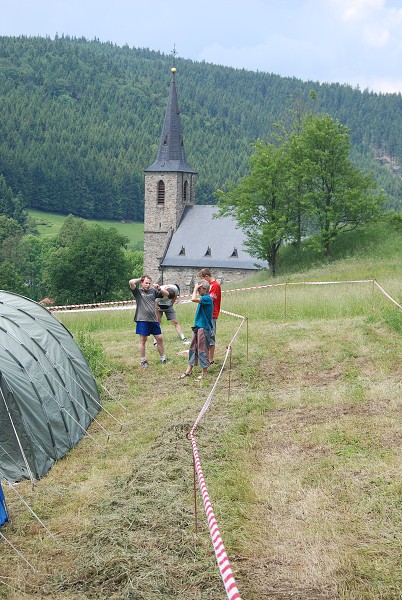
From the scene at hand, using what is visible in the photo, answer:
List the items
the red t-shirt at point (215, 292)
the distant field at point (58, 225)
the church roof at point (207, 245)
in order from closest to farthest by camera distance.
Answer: the red t-shirt at point (215, 292) < the church roof at point (207, 245) < the distant field at point (58, 225)

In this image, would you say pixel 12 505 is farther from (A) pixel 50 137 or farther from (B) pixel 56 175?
(A) pixel 50 137

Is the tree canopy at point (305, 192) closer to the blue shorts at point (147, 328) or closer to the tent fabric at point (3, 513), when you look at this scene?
the blue shorts at point (147, 328)

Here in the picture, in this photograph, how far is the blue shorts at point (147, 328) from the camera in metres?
14.4

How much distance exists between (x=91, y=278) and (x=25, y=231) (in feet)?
181

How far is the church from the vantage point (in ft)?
214

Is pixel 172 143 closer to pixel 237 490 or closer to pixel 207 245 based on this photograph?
pixel 207 245

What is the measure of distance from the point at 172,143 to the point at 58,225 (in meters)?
60.0

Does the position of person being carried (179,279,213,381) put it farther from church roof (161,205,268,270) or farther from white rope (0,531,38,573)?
church roof (161,205,268,270)

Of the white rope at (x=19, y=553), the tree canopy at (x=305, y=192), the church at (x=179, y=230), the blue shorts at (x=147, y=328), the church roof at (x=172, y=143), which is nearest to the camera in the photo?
the white rope at (x=19, y=553)

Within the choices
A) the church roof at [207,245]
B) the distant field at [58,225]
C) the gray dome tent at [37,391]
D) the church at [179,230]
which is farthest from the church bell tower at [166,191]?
the gray dome tent at [37,391]

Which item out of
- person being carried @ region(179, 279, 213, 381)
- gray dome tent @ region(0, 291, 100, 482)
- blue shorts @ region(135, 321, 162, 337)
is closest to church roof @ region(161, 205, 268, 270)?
blue shorts @ region(135, 321, 162, 337)

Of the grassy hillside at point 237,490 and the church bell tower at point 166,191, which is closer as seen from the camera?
the grassy hillside at point 237,490

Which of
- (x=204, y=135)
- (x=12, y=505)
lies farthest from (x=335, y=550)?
(x=204, y=135)

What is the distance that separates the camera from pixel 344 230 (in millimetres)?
41688
